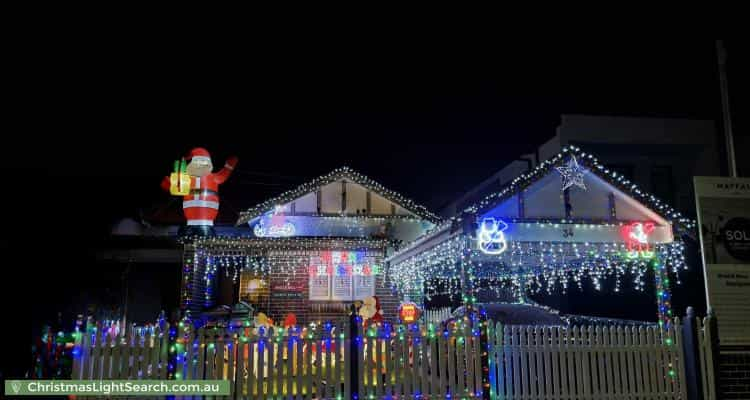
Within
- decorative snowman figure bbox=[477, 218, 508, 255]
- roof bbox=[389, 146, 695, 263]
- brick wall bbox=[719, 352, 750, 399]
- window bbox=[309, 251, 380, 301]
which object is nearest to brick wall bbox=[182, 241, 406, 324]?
window bbox=[309, 251, 380, 301]

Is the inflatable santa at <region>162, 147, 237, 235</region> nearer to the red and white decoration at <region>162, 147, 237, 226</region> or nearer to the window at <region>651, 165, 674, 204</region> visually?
the red and white decoration at <region>162, 147, 237, 226</region>

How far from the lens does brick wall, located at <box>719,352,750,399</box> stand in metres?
8.56

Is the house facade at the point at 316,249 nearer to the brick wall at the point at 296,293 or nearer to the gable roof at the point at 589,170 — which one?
the brick wall at the point at 296,293

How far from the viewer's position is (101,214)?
1922cm

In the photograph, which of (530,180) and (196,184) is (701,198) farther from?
(196,184)

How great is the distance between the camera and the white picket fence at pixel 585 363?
827 cm

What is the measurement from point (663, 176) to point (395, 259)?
11.2m

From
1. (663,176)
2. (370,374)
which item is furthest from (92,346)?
(663,176)

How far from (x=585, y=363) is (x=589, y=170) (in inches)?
167

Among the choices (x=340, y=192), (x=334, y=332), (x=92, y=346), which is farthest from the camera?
(x=340, y=192)

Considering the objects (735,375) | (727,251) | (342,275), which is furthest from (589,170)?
(342,275)

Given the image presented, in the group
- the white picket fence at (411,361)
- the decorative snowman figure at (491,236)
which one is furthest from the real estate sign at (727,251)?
the decorative snowman figure at (491,236)

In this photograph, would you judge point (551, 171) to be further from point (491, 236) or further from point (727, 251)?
point (727, 251)

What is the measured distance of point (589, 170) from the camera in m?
10.8
